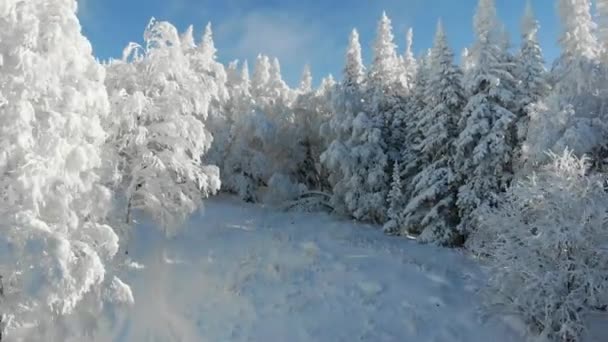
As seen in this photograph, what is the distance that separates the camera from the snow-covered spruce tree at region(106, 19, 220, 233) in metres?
20.3

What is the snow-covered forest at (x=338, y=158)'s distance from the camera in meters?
13.4

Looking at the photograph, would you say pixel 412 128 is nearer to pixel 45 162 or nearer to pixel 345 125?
pixel 345 125

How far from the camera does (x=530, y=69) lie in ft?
90.7

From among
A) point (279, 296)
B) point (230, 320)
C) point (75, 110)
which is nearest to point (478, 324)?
point (279, 296)

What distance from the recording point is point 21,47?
13.1m

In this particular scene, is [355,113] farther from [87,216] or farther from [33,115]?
[33,115]

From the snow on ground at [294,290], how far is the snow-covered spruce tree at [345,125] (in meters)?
7.19

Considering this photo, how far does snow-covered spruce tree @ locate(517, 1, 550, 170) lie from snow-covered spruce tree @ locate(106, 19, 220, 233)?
16.1m

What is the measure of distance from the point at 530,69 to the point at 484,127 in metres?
4.33

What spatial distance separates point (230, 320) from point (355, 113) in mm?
19475

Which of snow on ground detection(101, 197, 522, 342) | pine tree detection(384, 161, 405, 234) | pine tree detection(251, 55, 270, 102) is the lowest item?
snow on ground detection(101, 197, 522, 342)

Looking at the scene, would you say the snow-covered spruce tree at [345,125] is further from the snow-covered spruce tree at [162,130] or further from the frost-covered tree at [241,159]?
the snow-covered spruce tree at [162,130]

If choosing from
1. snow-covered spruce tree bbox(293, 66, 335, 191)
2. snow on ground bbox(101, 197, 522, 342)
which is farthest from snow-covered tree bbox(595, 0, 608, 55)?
snow-covered spruce tree bbox(293, 66, 335, 191)

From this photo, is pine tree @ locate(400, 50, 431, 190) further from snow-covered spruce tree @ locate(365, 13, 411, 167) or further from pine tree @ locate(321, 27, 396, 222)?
pine tree @ locate(321, 27, 396, 222)
